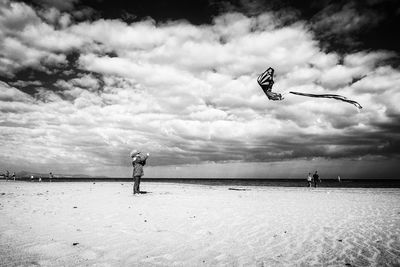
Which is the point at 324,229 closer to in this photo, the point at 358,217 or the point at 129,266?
the point at 358,217

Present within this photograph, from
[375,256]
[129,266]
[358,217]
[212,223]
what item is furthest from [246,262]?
[358,217]

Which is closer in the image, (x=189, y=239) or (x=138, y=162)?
(x=189, y=239)

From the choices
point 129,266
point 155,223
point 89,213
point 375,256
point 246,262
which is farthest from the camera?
point 89,213

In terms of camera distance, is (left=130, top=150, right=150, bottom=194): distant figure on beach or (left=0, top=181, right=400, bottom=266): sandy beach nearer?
(left=0, top=181, right=400, bottom=266): sandy beach

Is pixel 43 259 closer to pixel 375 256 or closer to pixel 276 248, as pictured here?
pixel 276 248

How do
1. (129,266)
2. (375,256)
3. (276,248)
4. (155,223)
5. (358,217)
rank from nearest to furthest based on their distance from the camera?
(129,266) → (375,256) → (276,248) → (155,223) → (358,217)

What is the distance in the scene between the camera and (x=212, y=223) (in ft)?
29.2

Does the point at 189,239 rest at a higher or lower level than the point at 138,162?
lower

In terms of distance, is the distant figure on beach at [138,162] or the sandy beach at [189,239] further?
the distant figure on beach at [138,162]

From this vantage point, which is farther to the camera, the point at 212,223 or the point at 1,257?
the point at 212,223

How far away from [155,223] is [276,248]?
394cm

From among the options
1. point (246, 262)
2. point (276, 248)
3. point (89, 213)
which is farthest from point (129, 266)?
point (89, 213)

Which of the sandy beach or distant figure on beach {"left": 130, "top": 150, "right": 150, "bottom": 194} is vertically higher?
distant figure on beach {"left": 130, "top": 150, "right": 150, "bottom": 194}

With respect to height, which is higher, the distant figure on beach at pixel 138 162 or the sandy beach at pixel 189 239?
the distant figure on beach at pixel 138 162
